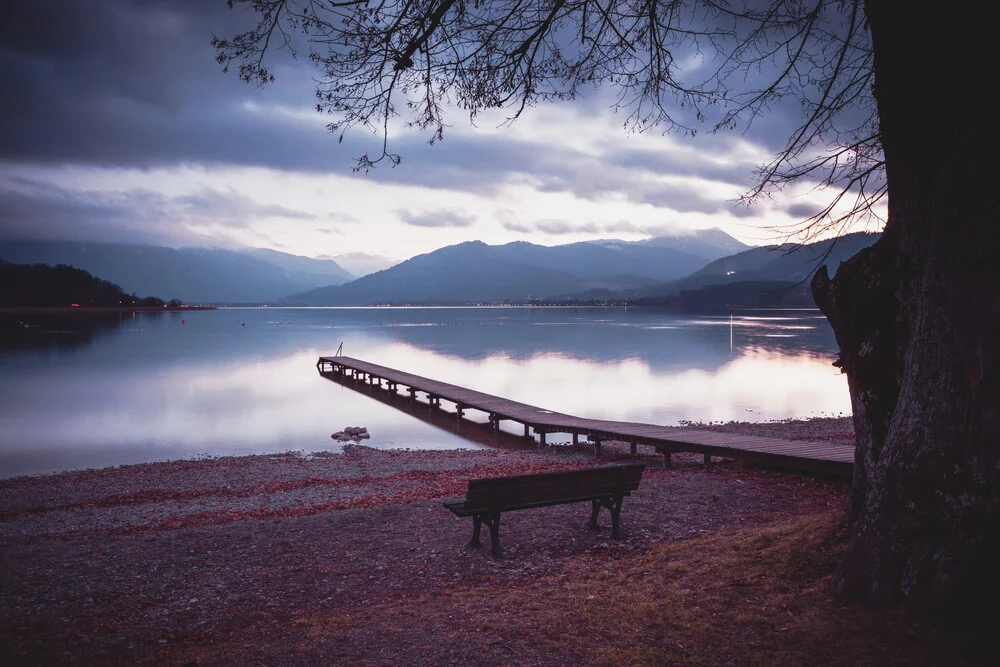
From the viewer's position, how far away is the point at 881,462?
4.42 metres

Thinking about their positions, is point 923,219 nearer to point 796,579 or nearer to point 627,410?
point 796,579

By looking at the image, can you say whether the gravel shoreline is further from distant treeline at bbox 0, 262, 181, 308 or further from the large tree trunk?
distant treeline at bbox 0, 262, 181, 308

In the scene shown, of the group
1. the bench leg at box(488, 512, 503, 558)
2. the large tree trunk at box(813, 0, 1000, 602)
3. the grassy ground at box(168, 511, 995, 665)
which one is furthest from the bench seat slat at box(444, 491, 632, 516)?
the large tree trunk at box(813, 0, 1000, 602)

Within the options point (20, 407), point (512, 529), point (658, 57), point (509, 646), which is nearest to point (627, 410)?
point (512, 529)

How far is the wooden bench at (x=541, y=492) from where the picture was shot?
22.5 ft

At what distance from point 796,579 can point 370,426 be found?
67.5 ft

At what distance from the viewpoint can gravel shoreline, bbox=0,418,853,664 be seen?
5.34 m

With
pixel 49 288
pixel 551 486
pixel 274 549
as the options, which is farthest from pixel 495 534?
pixel 49 288

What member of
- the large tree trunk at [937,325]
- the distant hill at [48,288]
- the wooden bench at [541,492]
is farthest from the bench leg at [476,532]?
the distant hill at [48,288]

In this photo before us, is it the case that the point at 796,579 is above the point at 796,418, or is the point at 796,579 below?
above

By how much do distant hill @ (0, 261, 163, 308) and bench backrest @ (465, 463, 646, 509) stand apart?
173m

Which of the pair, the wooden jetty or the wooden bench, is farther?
the wooden jetty

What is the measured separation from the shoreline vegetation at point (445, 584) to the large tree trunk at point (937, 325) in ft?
1.35

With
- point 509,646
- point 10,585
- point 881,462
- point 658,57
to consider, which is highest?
point 658,57
